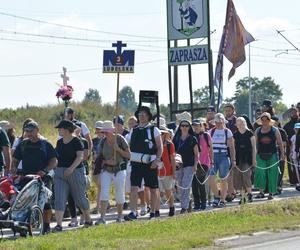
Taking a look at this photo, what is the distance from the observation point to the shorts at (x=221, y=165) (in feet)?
67.9

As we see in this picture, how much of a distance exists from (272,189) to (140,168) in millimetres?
5016

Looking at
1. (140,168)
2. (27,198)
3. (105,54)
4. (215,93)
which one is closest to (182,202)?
(140,168)

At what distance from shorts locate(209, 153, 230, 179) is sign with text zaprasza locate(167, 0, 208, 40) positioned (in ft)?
28.8

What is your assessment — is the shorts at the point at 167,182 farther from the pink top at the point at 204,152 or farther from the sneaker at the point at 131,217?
the sneaker at the point at 131,217

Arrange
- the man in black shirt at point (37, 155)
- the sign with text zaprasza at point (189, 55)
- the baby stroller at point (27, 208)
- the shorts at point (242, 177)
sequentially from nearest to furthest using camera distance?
the baby stroller at point (27, 208), the man in black shirt at point (37, 155), the shorts at point (242, 177), the sign with text zaprasza at point (189, 55)

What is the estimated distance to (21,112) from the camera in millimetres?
55781

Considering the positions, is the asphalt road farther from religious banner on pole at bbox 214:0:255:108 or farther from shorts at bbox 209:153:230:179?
religious banner on pole at bbox 214:0:255:108

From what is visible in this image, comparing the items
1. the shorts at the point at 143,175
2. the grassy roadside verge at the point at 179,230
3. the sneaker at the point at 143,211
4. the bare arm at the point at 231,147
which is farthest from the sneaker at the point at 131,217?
the bare arm at the point at 231,147

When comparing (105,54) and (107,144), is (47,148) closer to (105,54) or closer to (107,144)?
(107,144)

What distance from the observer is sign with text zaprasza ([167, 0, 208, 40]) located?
95.8 feet

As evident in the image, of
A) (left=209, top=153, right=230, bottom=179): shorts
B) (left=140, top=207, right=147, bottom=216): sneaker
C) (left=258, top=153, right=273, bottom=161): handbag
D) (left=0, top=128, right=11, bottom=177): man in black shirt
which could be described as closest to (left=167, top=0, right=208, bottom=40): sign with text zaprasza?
(left=258, top=153, right=273, bottom=161): handbag

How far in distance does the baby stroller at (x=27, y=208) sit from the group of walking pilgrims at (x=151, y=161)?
0.98 feet

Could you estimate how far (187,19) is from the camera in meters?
29.5

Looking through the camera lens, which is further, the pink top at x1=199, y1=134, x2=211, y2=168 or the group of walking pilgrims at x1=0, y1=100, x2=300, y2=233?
the pink top at x1=199, y1=134, x2=211, y2=168
